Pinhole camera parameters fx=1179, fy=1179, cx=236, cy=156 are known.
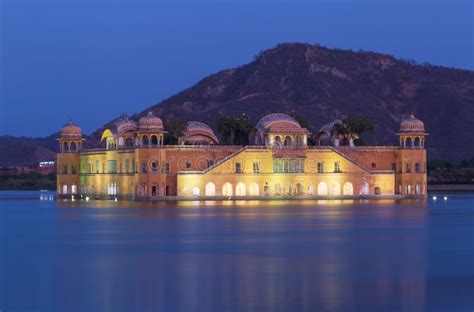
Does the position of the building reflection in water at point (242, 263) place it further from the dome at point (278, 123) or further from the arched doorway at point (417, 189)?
the arched doorway at point (417, 189)

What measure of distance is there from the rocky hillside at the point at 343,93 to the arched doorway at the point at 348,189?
174 feet

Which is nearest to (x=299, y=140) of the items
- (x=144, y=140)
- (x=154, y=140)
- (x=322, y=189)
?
(x=322, y=189)

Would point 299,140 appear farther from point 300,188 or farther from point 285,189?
point 285,189

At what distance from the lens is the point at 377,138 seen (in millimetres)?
140500

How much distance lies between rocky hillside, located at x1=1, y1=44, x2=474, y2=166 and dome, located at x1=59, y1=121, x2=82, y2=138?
150 feet

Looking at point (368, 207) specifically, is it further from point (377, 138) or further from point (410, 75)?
point (410, 75)

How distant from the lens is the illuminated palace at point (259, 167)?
268 ft

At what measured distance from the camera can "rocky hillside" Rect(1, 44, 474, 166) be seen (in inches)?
5704

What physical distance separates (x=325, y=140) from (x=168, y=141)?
44.1 feet

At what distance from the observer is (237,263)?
106 ft

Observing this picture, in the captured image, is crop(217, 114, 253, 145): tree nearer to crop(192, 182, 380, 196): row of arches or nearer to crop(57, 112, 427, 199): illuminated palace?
crop(57, 112, 427, 199): illuminated palace

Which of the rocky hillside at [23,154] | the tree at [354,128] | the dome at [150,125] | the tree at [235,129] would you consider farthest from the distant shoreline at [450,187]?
the rocky hillside at [23,154]

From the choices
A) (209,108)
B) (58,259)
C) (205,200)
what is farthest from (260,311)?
(209,108)

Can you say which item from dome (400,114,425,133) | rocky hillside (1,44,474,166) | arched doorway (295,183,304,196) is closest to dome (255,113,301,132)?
arched doorway (295,183,304,196)
